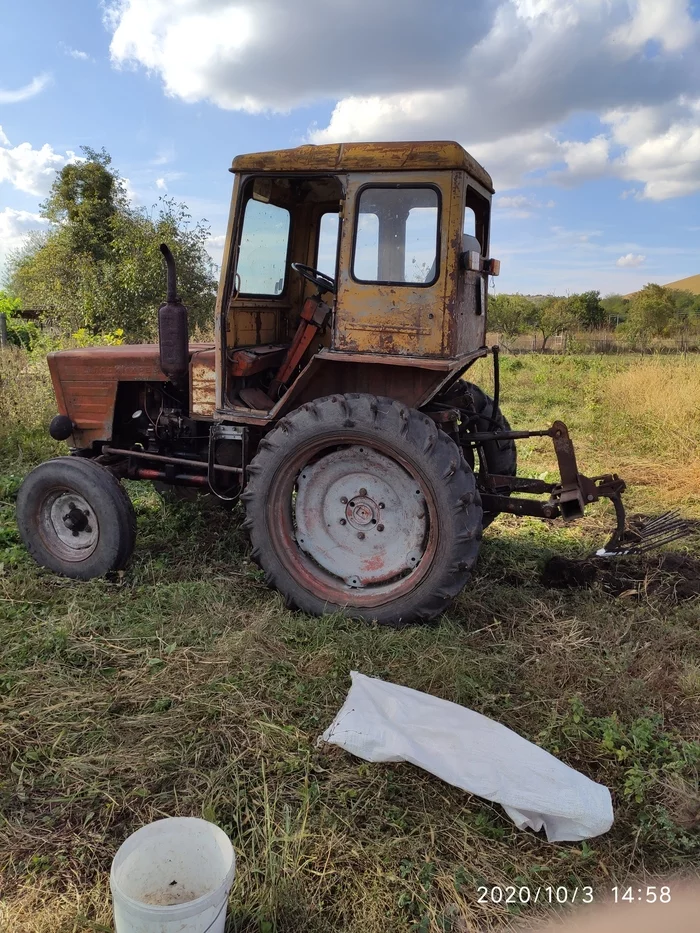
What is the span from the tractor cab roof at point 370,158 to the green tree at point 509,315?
28619mm

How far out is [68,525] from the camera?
13.2 feet

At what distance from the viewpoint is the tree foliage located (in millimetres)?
15367

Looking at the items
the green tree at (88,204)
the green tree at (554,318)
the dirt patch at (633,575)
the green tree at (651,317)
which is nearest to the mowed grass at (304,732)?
the dirt patch at (633,575)

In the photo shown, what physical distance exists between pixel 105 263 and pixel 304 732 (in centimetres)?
1626

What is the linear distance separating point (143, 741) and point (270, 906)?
86cm

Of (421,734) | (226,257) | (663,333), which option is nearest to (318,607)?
(421,734)

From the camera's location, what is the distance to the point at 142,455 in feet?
14.0

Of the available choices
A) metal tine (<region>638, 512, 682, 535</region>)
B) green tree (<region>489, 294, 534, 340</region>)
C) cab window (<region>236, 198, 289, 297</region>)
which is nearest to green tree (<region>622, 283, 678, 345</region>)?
green tree (<region>489, 294, 534, 340</region>)

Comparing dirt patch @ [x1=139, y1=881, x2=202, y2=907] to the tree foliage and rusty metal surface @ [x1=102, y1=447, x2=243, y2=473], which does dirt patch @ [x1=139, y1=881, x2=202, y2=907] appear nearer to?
rusty metal surface @ [x1=102, y1=447, x2=243, y2=473]

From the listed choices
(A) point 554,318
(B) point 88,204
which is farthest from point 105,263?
(A) point 554,318

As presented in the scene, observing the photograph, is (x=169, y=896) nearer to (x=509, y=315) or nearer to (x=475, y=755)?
(x=475, y=755)

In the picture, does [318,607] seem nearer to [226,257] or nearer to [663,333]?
[226,257]

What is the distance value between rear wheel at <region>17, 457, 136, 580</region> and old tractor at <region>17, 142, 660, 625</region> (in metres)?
0.01

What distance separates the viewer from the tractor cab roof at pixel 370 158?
319 cm
